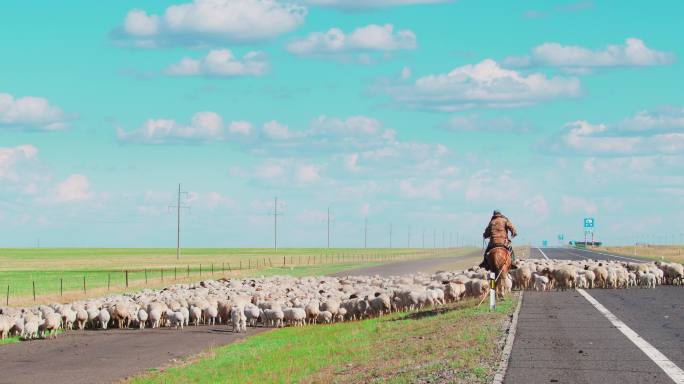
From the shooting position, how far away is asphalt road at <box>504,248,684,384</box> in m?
15.4

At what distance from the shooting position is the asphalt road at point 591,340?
1539 cm

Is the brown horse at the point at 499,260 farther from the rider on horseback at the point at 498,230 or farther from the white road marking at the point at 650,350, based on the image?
the white road marking at the point at 650,350

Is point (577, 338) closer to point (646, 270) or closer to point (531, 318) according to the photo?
point (531, 318)

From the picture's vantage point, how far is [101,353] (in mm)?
30875

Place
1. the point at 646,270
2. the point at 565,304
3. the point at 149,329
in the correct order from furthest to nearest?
the point at 646,270, the point at 149,329, the point at 565,304

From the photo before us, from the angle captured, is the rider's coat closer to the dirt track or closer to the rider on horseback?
the rider on horseback

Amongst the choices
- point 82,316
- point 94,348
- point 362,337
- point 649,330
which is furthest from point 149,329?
point 649,330

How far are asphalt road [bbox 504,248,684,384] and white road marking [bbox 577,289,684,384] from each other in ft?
0.33

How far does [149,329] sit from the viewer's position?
3869cm

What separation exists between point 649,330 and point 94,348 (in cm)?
1934

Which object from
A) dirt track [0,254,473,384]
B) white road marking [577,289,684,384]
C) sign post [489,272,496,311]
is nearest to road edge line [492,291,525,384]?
sign post [489,272,496,311]

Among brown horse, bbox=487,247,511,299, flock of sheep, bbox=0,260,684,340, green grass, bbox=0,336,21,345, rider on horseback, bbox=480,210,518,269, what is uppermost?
rider on horseback, bbox=480,210,518,269

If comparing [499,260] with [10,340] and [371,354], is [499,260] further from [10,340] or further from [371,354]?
[10,340]

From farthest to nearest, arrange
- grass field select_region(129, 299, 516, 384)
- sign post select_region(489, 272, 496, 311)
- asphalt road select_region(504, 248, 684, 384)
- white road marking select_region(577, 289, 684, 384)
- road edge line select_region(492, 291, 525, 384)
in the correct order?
sign post select_region(489, 272, 496, 311) < grass field select_region(129, 299, 516, 384) < asphalt road select_region(504, 248, 684, 384) < white road marking select_region(577, 289, 684, 384) < road edge line select_region(492, 291, 525, 384)
